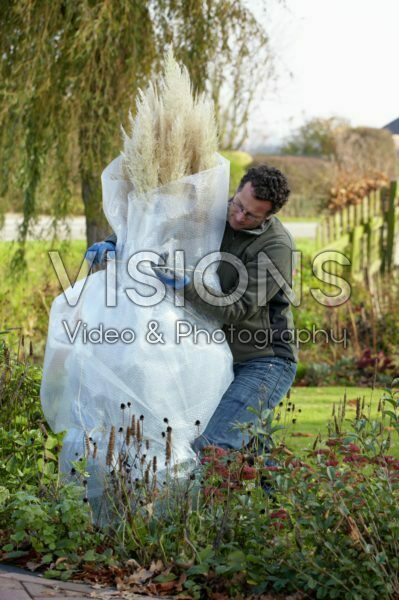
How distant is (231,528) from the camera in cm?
302

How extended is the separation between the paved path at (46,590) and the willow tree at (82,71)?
4.48m

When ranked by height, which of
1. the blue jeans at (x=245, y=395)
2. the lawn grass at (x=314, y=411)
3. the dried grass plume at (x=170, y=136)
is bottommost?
the lawn grass at (x=314, y=411)

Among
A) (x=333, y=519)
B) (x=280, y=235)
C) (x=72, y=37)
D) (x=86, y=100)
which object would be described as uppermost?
(x=72, y=37)

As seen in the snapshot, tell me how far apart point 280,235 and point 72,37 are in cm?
379

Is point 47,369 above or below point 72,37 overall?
below

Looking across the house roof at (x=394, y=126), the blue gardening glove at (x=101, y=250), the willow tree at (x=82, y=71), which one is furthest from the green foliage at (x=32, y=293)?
the blue gardening glove at (x=101, y=250)

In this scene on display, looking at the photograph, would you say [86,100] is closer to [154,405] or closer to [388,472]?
[154,405]

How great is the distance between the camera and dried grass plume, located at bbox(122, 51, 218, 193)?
350cm

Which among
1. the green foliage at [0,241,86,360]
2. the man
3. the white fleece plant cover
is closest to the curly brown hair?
the man

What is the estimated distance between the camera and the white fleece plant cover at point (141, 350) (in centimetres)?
352

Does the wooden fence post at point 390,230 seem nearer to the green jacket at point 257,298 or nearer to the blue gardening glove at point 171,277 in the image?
the green jacket at point 257,298

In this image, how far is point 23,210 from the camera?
763 cm

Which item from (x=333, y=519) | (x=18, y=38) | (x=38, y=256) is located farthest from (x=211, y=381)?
(x=38, y=256)

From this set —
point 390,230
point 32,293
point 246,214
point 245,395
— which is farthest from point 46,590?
point 390,230
